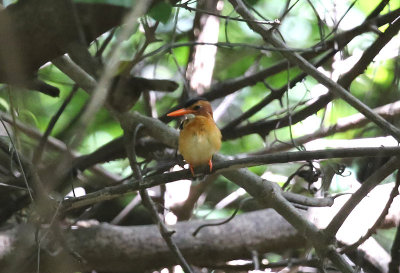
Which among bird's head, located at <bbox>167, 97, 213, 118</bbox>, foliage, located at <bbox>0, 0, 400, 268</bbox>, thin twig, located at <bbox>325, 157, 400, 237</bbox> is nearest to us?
thin twig, located at <bbox>325, 157, 400, 237</bbox>

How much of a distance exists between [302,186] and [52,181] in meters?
2.74

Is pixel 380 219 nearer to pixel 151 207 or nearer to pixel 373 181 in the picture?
pixel 373 181

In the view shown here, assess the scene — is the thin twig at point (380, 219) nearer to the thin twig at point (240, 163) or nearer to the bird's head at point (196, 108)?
the thin twig at point (240, 163)

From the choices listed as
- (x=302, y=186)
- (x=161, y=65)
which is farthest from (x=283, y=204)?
(x=161, y=65)

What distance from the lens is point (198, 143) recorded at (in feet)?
7.74

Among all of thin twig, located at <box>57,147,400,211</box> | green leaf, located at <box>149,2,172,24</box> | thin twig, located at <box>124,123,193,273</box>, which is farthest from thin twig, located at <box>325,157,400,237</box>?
green leaf, located at <box>149,2,172,24</box>

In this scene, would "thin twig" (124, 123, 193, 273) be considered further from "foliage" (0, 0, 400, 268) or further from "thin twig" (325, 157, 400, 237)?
"thin twig" (325, 157, 400, 237)

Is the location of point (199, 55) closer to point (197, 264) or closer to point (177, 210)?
point (177, 210)

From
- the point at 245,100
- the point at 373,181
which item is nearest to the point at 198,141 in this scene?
the point at 373,181

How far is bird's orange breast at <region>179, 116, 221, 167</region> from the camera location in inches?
92.9

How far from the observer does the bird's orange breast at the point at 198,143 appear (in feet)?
7.74

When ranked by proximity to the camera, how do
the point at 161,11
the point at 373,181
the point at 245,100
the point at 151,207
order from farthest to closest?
the point at 245,100 < the point at 151,207 < the point at 373,181 < the point at 161,11

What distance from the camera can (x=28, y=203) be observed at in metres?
3.07

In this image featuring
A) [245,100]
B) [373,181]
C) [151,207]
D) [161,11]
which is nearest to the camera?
[161,11]
